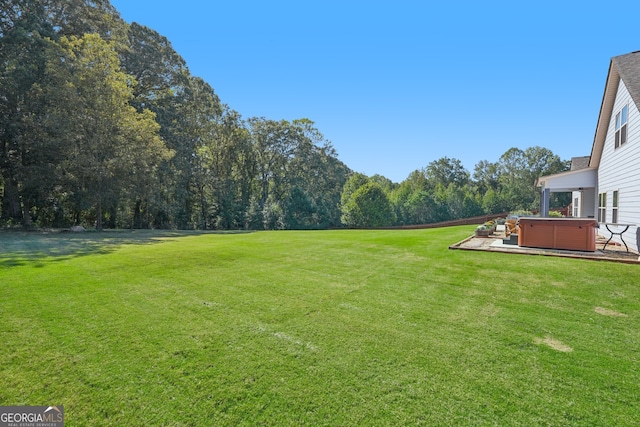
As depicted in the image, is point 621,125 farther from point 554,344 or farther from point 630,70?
point 554,344

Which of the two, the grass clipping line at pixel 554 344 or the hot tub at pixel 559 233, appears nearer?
the grass clipping line at pixel 554 344

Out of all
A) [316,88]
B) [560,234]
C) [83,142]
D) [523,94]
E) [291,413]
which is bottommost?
[291,413]

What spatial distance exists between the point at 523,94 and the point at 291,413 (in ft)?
70.3

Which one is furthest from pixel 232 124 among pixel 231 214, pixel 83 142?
pixel 83 142

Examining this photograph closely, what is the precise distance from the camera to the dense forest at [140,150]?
16281 millimetres

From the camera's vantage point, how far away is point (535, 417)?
2031mm

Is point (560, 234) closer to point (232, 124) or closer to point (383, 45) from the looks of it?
point (383, 45)

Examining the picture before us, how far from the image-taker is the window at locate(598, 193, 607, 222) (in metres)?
10.2

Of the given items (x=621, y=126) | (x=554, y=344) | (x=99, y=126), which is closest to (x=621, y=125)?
(x=621, y=126)

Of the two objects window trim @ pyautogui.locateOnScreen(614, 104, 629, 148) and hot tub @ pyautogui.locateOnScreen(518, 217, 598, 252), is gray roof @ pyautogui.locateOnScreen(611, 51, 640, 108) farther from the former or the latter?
hot tub @ pyautogui.locateOnScreen(518, 217, 598, 252)

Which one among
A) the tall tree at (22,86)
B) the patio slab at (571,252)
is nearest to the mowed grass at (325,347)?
the patio slab at (571,252)

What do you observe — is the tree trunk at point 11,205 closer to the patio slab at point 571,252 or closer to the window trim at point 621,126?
the patio slab at point 571,252

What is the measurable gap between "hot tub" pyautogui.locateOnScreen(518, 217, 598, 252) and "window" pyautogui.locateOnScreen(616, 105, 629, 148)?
12.9 ft

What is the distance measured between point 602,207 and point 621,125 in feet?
10.2
